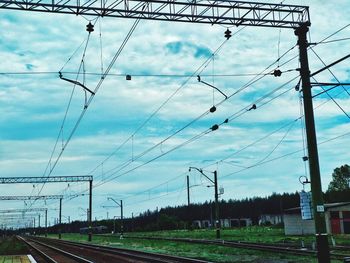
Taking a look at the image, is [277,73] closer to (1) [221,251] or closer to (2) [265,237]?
(1) [221,251]

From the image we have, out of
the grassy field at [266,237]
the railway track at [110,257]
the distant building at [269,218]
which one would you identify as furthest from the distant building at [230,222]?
the railway track at [110,257]

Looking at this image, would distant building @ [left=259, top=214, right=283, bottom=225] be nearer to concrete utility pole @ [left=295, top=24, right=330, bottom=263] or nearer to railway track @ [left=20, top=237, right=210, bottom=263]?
railway track @ [left=20, top=237, right=210, bottom=263]

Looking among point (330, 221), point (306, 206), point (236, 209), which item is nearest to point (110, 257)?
point (306, 206)

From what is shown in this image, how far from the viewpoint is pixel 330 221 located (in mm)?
61094

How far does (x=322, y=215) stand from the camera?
17.6 m

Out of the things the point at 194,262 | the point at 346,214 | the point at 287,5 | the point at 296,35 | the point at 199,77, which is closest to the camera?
the point at 296,35

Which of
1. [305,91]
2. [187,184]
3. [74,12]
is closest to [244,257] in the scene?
[305,91]

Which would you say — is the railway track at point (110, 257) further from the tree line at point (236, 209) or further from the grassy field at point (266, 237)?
the tree line at point (236, 209)

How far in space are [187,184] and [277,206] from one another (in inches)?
2769

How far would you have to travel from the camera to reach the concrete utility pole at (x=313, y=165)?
57.3 feet

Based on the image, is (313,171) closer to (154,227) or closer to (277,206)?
(154,227)

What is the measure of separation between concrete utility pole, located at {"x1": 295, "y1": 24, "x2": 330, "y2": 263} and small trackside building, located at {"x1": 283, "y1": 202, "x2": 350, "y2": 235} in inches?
1738

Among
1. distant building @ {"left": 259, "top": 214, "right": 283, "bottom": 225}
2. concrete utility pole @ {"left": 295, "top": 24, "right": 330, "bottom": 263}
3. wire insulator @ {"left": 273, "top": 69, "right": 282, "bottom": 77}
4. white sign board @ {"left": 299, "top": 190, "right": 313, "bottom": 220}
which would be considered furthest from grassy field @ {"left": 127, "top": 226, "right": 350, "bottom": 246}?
distant building @ {"left": 259, "top": 214, "right": 283, "bottom": 225}

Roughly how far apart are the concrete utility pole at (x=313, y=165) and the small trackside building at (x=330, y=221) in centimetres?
4414
